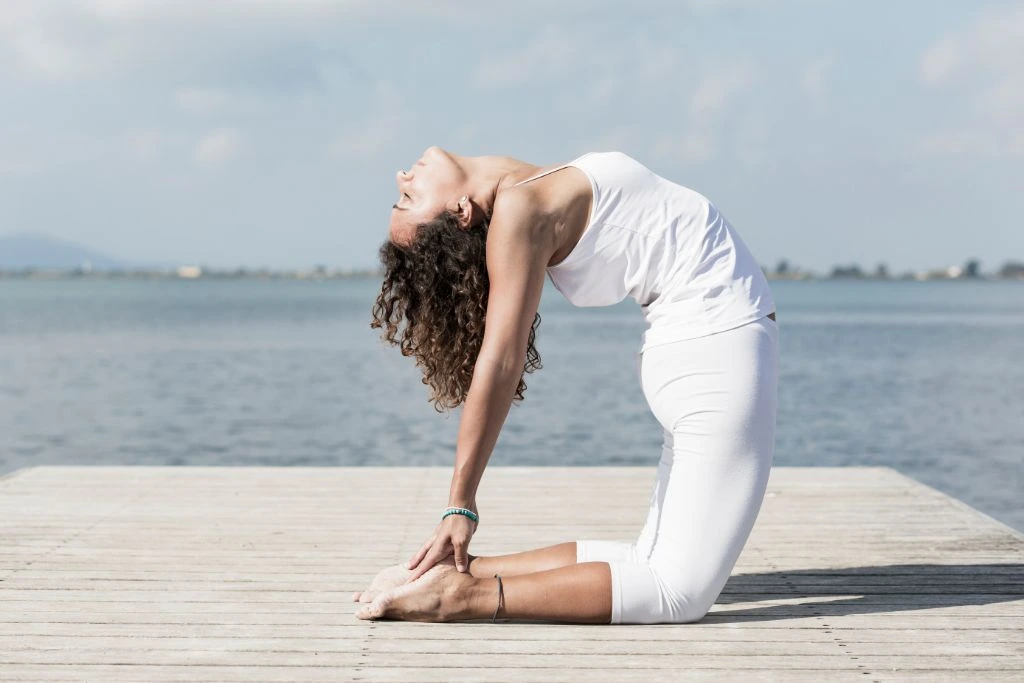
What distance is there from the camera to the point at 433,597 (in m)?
2.73

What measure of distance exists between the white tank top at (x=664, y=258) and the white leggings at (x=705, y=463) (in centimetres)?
6

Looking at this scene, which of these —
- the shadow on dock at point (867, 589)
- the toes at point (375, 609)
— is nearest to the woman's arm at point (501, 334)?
the toes at point (375, 609)

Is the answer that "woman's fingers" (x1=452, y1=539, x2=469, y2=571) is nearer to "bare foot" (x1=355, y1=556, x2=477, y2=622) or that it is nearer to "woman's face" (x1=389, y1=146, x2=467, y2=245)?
"bare foot" (x1=355, y1=556, x2=477, y2=622)

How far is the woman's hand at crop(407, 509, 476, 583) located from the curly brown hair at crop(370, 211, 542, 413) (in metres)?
0.34

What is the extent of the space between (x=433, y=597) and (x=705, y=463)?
28.4 inches

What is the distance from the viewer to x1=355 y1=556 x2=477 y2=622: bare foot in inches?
107

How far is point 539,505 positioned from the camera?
4.57 metres

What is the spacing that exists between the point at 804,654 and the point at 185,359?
26543 millimetres

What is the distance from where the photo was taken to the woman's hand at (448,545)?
103 inches

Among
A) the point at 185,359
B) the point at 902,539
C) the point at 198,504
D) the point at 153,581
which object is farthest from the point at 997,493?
the point at 185,359

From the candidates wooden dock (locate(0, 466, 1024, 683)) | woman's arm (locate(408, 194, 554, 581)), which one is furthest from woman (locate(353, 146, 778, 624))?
wooden dock (locate(0, 466, 1024, 683))

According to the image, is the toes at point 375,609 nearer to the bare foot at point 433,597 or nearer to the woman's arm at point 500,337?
the bare foot at point 433,597

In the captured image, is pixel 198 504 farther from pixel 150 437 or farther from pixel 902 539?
pixel 150 437

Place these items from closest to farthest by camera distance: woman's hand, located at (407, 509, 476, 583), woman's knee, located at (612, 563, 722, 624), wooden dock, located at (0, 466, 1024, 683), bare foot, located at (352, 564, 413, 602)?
wooden dock, located at (0, 466, 1024, 683) → woman's hand, located at (407, 509, 476, 583) → woman's knee, located at (612, 563, 722, 624) → bare foot, located at (352, 564, 413, 602)
